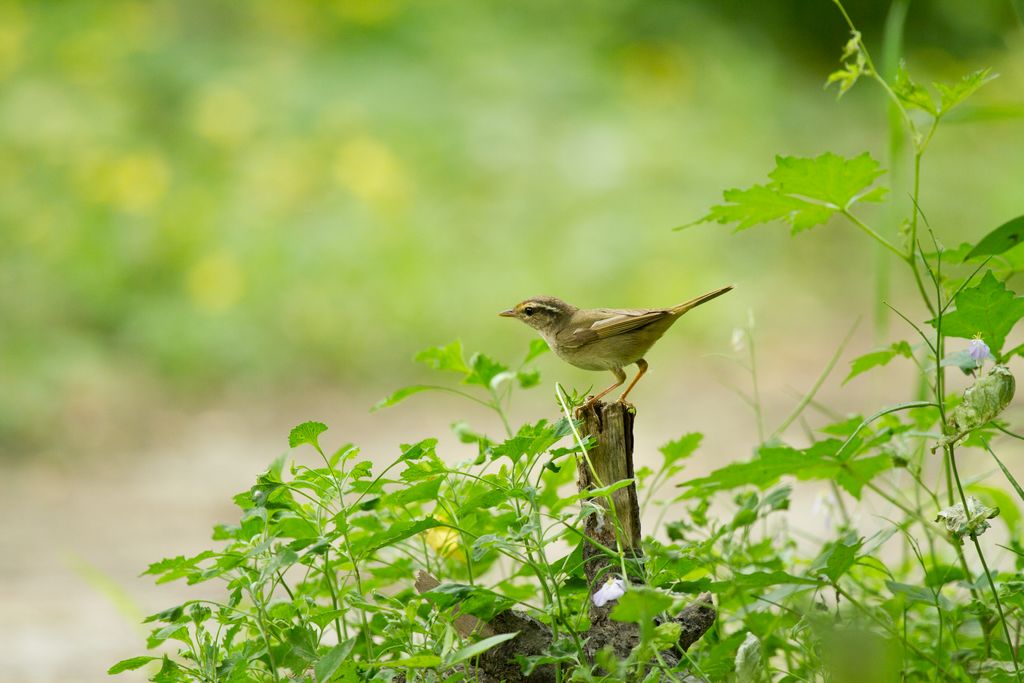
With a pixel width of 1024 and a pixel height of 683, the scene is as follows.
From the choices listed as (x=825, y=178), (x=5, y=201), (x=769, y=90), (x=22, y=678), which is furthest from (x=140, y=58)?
(x=825, y=178)

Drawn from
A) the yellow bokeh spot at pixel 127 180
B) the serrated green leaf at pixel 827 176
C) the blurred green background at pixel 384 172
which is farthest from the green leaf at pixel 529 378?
the yellow bokeh spot at pixel 127 180

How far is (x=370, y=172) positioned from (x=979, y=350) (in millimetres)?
5568

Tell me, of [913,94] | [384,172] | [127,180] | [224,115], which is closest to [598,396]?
[913,94]

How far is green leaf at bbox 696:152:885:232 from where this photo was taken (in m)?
1.82

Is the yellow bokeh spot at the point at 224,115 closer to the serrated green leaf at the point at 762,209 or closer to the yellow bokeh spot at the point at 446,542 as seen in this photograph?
the yellow bokeh spot at the point at 446,542

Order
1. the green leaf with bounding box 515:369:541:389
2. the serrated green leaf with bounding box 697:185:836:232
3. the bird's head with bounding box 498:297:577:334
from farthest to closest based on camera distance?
the bird's head with bounding box 498:297:577:334, the green leaf with bounding box 515:369:541:389, the serrated green leaf with bounding box 697:185:836:232

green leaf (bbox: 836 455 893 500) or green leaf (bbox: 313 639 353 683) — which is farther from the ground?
green leaf (bbox: 836 455 893 500)

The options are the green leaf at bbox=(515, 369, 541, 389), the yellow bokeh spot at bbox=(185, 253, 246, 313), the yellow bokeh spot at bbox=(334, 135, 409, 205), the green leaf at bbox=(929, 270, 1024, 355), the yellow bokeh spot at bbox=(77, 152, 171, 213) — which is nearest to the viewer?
the green leaf at bbox=(929, 270, 1024, 355)

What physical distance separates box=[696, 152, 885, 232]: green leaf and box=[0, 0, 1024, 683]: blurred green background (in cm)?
333

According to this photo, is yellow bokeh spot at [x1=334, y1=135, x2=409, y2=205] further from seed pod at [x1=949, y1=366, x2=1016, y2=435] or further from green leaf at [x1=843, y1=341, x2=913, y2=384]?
seed pod at [x1=949, y1=366, x2=1016, y2=435]

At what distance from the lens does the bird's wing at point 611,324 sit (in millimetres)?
2209

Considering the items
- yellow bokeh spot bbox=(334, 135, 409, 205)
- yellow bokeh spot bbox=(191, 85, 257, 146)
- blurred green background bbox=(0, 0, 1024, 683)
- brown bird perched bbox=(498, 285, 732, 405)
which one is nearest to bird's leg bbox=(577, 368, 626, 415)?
brown bird perched bbox=(498, 285, 732, 405)

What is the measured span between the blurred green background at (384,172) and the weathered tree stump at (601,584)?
13.4 ft

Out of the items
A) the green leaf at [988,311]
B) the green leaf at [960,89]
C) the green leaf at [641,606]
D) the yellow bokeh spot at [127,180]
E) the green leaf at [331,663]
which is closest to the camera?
the green leaf at [641,606]
